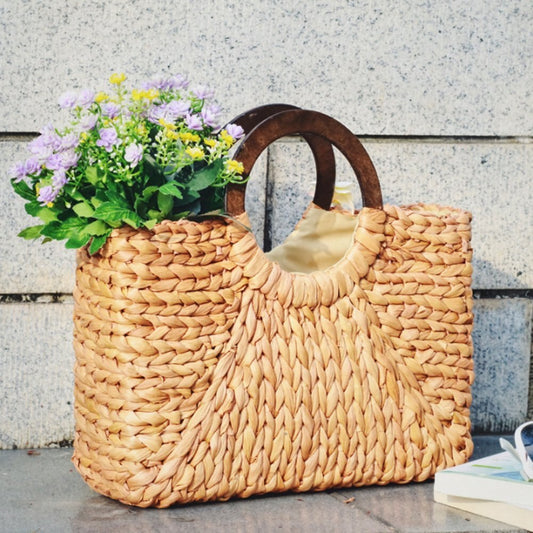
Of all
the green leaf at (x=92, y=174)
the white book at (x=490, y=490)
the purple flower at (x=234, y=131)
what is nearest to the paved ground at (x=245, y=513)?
the white book at (x=490, y=490)

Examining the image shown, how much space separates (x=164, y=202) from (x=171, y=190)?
6 cm

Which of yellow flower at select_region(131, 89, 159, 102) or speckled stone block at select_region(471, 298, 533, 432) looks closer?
yellow flower at select_region(131, 89, 159, 102)

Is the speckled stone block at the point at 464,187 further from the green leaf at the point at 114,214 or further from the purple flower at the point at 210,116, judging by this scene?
the green leaf at the point at 114,214

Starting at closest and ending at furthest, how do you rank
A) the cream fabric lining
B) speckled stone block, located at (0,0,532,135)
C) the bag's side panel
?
1. the bag's side panel
2. the cream fabric lining
3. speckled stone block, located at (0,0,532,135)

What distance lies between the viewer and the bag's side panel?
1939 millimetres

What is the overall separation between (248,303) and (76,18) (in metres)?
1.04

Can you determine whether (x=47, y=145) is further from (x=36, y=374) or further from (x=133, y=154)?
(x=36, y=374)

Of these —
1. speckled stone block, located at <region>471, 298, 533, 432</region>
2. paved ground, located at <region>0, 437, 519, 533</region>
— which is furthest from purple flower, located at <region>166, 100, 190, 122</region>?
speckled stone block, located at <region>471, 298, 533, 432</region>

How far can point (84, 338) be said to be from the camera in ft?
5.93

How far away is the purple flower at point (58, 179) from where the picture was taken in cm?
164

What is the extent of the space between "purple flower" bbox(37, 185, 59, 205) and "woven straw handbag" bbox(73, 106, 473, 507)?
0.15 m

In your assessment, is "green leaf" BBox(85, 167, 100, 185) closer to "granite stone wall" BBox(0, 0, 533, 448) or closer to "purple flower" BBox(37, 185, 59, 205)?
"purple flower" BBox(37, 185, 59, 205)

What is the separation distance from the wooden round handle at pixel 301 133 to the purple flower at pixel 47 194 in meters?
0.37

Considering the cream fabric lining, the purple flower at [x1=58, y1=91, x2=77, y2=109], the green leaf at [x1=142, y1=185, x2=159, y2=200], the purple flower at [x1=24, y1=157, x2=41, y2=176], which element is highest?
the purple flower at [x1=58, y1=91, x2=77, y2=109]
